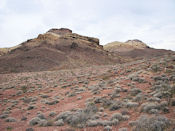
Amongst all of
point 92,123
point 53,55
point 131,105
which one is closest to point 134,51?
point 53,55

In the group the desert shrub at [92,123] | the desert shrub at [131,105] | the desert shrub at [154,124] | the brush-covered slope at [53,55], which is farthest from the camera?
the brush-covered slope at [53,55]

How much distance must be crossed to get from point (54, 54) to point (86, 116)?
5921cm

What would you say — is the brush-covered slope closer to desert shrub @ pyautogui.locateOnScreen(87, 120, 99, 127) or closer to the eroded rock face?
the eroded rock face

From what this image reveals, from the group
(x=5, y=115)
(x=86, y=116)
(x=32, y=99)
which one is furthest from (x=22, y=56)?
(x=86, y=116)

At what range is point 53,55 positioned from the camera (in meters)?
63.8

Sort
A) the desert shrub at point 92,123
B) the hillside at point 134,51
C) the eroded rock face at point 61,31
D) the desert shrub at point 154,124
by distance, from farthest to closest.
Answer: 1. the hillside at point 134,51
2. the eroded rock face at point 61,31
3. the desert shrub at point 92,123
4. the desert shrub at point 154,124

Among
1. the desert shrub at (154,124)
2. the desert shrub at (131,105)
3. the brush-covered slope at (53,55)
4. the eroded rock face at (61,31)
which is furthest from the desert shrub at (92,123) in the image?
the eroded rock face at (61,31)

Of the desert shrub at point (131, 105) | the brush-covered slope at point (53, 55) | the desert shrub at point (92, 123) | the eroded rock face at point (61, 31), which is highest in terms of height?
the eroded rock face at point (61, 31)

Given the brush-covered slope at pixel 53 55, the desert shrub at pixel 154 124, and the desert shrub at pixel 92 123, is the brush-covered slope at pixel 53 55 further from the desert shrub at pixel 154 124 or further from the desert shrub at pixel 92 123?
the desert shrub at pixel 154 124

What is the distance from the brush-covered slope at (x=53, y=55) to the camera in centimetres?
5500

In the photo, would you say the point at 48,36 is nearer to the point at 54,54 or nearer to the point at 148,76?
the point at 54,54

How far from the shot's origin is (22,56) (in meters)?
60.6

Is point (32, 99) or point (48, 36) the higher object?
point (48, 36)

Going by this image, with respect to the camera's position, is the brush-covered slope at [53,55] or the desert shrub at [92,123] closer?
the desert shrub at [92,123]
